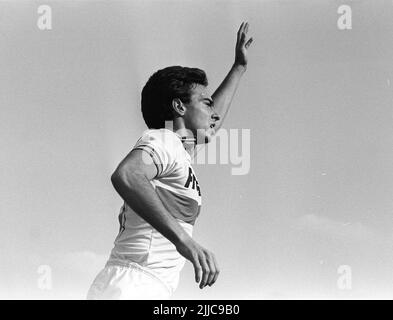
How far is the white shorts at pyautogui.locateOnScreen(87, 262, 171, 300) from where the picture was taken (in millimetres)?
2268

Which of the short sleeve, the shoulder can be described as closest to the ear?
the shoulder

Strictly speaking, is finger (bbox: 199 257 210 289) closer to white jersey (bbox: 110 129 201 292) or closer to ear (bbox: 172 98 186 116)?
white jersey (bbox: 110 129 201 292)

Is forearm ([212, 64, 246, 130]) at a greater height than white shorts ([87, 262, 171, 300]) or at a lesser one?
greater

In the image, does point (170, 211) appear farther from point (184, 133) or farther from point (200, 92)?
point (200, 92)

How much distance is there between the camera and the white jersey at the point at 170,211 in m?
2.33

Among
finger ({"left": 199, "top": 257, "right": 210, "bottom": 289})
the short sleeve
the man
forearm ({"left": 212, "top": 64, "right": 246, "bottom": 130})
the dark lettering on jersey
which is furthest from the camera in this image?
forearm ({"left": 212, "top": 64, "right": 246, "bottom": 130})

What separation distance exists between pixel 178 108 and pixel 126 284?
0.83m

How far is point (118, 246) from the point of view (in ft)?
7.84

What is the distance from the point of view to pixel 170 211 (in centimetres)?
238

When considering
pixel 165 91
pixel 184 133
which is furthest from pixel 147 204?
pixel 165 91

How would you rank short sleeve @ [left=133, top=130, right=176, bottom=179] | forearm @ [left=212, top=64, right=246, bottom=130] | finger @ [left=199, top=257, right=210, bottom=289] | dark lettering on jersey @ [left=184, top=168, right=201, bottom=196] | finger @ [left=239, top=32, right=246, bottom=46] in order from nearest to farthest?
finger @ [left=199, top=257, right=210, bottom=289], short sleeve @ [left=133, top=130, right=176, bottom=179], dark lettering on jersey @ [left=184, top=168, right=201, bottom=196], forearm @ [left=212, top=64, right=246, bottom=130], finger @ [left=239, top=32, right=246, bottom=46]

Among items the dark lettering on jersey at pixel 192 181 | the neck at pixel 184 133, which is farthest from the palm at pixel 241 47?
the dark lettering on jersey at pixel 192 181
